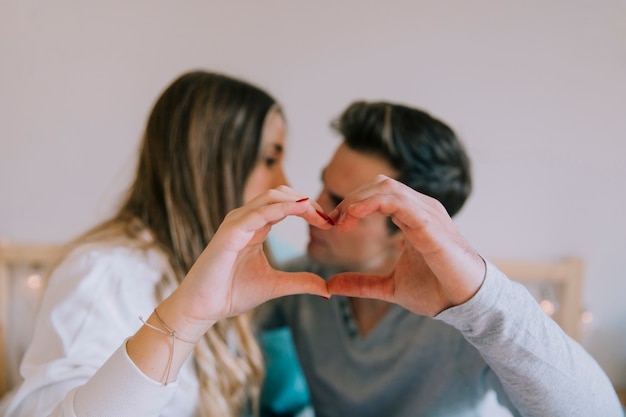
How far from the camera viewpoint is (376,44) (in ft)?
3.63

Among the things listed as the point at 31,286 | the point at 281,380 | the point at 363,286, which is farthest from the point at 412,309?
the point at 31,286

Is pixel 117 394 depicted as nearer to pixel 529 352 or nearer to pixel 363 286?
pixel 363 286

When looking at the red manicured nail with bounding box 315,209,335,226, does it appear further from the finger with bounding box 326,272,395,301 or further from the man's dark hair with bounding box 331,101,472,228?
the man's dark hair with bounding box 331,101,472,228

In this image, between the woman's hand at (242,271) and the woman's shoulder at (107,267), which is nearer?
the woman's hand at (242,271)

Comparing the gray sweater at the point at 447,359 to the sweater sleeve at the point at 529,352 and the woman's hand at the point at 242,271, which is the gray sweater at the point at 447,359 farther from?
the woman's hand at the point at 242,271

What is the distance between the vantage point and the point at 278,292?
0.60m

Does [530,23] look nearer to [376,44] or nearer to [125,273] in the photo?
[376,44]

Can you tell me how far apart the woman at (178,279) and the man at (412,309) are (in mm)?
98

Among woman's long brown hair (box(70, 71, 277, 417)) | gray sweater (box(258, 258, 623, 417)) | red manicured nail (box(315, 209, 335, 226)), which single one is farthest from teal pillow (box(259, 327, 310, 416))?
red manicured nail (box(315, 209, 335, 226))

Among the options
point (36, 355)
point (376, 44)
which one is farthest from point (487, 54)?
point (36, 355)

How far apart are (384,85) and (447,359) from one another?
624mm

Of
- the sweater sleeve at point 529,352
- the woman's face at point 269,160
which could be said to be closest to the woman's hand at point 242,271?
the sweater sleeve at point 529,352

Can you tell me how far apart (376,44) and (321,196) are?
1.37 ft

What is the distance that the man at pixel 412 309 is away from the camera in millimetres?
518
